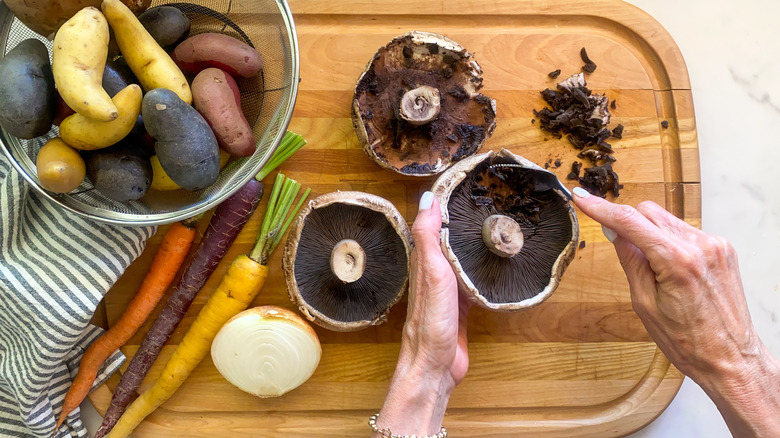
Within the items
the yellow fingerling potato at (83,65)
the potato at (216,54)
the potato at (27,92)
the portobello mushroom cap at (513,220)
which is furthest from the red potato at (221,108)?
the portobello mushroom cap at (513,220)

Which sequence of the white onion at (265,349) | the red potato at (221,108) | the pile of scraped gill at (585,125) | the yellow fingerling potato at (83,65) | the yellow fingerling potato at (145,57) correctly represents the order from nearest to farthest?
the yellow fingerling potato at (83,65), the yellow fingerling potato at (145,57), the red potato at (221,108), the white onion at (265,349), the pile of scraped gill at (585,125)

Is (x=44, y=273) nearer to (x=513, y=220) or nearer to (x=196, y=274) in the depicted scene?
(x=196, y=274)

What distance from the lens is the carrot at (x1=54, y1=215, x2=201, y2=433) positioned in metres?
1.70

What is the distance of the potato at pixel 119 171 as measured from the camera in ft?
4.28

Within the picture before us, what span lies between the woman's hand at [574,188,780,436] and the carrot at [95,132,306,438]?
3.27ft

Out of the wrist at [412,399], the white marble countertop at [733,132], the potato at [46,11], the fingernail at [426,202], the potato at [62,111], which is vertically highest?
the white marble countertop at [733,132]

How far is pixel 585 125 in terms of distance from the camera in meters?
1.77

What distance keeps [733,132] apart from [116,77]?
2.09m

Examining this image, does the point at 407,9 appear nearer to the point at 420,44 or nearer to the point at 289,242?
the point at 420,44

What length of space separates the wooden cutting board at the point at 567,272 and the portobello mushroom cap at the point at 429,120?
0.18 meters

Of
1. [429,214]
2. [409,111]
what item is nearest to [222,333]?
[429,214]

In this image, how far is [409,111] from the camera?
4.94 ft

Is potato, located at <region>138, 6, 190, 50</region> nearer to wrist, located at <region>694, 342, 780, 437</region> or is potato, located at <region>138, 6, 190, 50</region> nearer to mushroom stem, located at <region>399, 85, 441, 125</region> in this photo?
mushroom stem, located at <region>399, 85, 441, 125</region>

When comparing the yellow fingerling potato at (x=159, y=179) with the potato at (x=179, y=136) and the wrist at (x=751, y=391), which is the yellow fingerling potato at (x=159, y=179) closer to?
the potato at (x=179, y=136)
